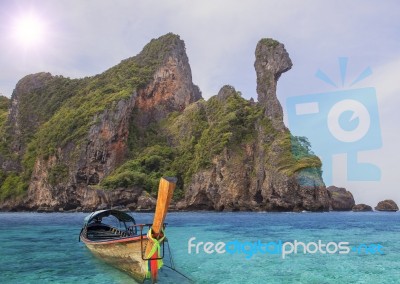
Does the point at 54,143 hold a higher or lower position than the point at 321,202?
higher

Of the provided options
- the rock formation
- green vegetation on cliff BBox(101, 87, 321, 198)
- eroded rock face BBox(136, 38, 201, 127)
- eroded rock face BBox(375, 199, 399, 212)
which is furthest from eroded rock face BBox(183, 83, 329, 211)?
eroded rock face BBox(375, 199, 399, 212)

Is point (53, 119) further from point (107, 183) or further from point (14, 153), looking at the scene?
point (107, 183)

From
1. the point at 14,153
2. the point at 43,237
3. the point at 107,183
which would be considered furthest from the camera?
the point at 14,153

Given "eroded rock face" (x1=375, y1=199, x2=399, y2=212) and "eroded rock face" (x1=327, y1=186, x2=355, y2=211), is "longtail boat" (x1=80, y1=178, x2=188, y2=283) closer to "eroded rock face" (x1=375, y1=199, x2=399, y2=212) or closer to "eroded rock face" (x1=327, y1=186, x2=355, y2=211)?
"eroded rock face" (x1=327, y1=186, x2=355, y2=211)

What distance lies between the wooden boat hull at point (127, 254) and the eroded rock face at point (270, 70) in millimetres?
68935

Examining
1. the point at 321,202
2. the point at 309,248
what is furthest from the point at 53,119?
the point at 309,248

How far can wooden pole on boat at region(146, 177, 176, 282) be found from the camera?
10797 millimetres

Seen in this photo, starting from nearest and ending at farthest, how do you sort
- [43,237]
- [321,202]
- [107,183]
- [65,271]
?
[65,271] < [43,237] < [321,202] < [107,183]

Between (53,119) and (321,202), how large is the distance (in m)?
77.5

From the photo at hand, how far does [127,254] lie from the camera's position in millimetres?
13359

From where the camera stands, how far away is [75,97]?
11344cm

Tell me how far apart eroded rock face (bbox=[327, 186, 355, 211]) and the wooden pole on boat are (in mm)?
84021

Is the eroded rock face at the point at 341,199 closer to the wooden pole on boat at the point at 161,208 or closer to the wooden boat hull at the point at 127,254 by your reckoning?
the wooden boat hull at the point at 127,254

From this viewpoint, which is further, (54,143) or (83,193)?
(54,143)
